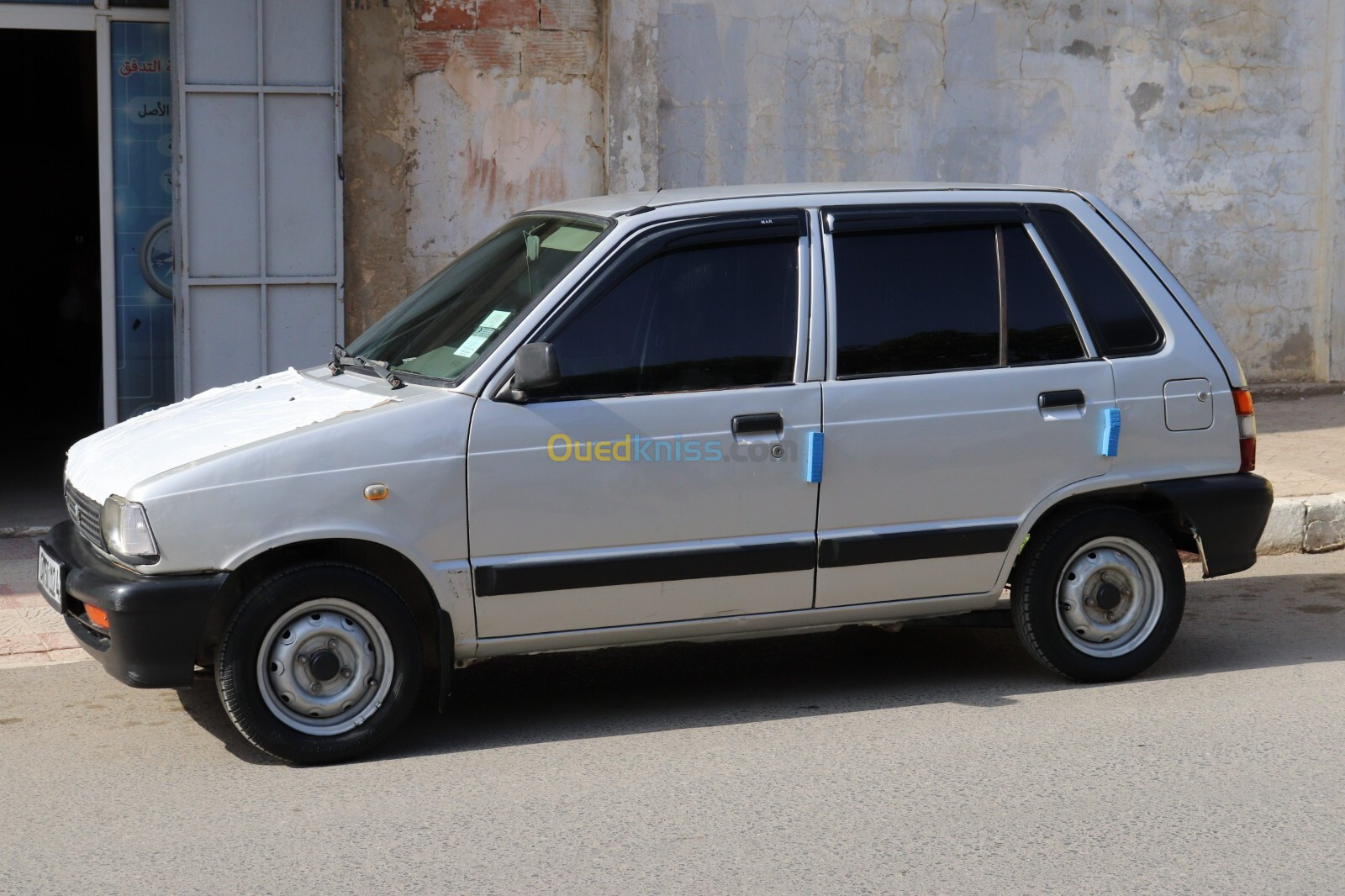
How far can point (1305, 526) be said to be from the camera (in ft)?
27.0

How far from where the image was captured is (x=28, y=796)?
4609 millimetres

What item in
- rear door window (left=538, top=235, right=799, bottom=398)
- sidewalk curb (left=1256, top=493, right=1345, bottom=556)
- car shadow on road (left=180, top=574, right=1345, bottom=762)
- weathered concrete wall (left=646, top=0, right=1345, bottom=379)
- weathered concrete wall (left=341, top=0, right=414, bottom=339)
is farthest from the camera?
weathered concrete wall (left=646, top=0, right=1345, bottom=379)

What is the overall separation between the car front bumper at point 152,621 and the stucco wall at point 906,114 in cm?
545

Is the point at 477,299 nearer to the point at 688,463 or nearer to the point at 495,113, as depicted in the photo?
the point at 688,463

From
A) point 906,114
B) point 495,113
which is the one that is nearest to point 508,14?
point 495,113

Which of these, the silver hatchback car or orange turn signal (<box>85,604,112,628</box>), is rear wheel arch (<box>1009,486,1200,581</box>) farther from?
orange turn signal (<box>85,604,112,628</box>)

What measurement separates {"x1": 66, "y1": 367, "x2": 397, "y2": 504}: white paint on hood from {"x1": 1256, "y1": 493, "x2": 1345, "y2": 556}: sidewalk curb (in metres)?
5.28

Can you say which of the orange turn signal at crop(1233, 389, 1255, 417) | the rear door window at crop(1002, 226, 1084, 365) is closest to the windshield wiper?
the rear door window at crop(1002, 226, 1084, 365)

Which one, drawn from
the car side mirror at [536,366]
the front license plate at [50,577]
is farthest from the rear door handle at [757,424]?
the front license plate at [50,577]

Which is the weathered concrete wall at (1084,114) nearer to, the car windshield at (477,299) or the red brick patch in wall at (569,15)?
the red brick patch in wall at (569,15)

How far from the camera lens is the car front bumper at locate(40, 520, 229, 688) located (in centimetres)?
461

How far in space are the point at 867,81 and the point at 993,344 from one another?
18.8 feet

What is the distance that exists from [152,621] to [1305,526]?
6165 mm

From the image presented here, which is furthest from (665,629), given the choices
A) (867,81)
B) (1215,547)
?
(867,81)
